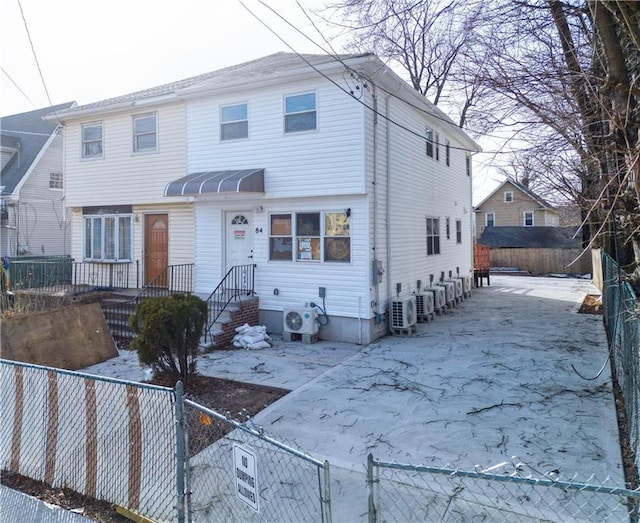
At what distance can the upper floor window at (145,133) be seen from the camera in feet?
40.9

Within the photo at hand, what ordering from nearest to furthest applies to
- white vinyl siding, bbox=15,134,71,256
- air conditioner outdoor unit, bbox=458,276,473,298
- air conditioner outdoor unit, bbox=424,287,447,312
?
air conditioner outdoor unit, bbox=424,287,447,312 → air conditioner outdoor unit, bbox=458,276,473,298 → white vinyl siding, bbox=15,134,71,256

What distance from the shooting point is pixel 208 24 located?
697 cm

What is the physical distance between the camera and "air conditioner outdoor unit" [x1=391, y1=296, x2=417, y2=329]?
10.3 m

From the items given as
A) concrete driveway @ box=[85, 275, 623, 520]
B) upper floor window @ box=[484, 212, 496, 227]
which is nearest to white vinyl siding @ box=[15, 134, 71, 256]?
concrete driveway @ box=[85, 275, 623, 520]

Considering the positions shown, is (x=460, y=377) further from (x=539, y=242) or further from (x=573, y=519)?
(x=539, y=242)

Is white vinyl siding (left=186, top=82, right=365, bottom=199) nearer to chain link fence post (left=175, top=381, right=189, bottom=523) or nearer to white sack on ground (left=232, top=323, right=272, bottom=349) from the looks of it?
white sack on ground (left=232, top=323, right=272, bottom=349)

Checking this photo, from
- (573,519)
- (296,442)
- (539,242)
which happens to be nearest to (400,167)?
(296,442)

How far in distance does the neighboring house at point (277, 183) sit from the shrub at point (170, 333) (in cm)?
379

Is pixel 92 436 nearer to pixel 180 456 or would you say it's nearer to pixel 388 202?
pixel 180 456

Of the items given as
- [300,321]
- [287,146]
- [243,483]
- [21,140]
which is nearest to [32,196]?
[21,140]

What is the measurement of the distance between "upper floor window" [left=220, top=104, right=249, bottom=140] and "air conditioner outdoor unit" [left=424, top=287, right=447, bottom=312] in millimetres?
6519

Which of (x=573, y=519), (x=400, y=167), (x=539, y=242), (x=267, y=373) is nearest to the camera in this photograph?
(x=573, y=519)

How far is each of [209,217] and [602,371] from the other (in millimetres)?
8985

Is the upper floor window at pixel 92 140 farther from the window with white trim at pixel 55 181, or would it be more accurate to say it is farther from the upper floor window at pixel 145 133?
the window with white trim at pixel 55 181
